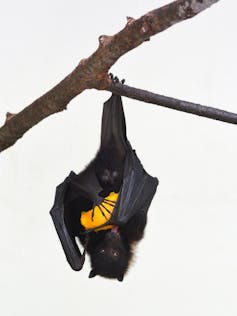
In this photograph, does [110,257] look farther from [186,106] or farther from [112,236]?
[186,106]

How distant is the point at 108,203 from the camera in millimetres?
2826

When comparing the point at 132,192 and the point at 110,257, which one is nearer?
the point at 132,192

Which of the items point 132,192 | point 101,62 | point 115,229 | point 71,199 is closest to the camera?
point 101,62

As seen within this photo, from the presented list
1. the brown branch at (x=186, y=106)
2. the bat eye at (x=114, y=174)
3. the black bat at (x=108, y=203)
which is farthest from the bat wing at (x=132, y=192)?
the brown branch at (x=186, y=106)

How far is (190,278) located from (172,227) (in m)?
0.31

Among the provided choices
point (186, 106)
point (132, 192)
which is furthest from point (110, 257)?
point (186, 106)

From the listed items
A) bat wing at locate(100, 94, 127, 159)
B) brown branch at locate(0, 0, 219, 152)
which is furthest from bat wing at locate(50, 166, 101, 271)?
brown branch at locate(0, 0, 219, 152)

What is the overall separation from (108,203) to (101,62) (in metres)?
0.95

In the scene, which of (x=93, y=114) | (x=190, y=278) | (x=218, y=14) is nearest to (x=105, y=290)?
(x=190, y=278)

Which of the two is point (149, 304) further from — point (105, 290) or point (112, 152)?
point (112, 152)

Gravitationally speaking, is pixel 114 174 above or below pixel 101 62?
below

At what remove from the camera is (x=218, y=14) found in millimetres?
3775

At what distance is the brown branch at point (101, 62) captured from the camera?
1.74 m

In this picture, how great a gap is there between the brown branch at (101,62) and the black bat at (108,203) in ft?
1.58
